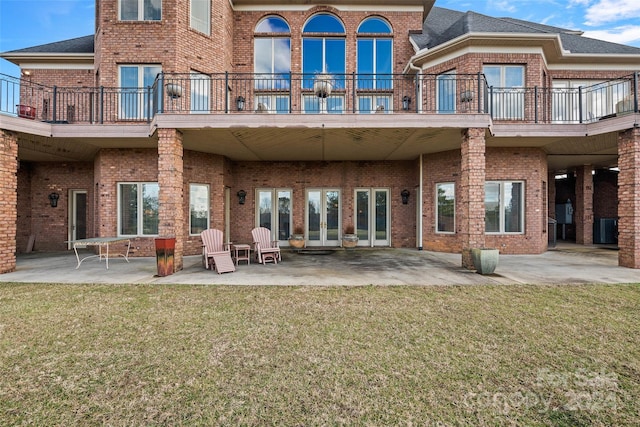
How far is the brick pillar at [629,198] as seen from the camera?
728cm

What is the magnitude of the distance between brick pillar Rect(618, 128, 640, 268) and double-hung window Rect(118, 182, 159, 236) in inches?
535

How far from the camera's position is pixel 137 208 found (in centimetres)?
978

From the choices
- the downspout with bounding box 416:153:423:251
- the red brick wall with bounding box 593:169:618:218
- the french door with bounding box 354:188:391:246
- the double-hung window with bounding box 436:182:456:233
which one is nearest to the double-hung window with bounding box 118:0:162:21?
the french door with bounding box 354:188:391:246

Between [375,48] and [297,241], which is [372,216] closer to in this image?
[297,241]

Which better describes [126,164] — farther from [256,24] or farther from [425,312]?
[425,312]

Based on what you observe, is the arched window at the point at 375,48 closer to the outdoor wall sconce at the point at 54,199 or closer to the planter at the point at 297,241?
the planter at the point at 297,241

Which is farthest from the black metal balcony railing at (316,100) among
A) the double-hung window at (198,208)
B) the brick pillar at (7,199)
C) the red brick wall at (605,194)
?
the red brick wall at (605,194)

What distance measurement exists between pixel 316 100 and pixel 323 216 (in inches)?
194

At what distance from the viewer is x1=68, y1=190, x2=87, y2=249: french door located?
1148 centimetres

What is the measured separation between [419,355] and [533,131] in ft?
26.5

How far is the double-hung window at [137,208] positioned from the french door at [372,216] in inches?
296

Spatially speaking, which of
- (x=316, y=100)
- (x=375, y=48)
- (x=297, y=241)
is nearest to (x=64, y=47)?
(x=316, y=100)

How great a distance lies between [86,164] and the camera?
37.7 ft

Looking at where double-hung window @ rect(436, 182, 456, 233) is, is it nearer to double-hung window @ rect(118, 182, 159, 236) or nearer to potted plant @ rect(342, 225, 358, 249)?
potted plant @ rect(342, 225, 358, 249)
